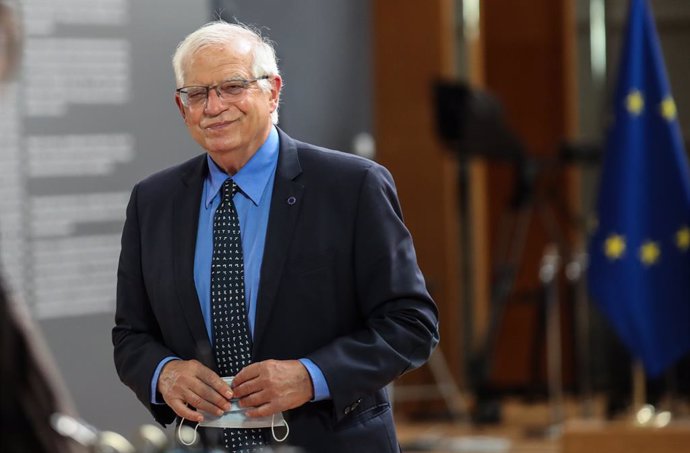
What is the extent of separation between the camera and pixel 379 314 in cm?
234

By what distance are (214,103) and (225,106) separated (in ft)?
0.07

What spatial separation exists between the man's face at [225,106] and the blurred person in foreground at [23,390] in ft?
3.05

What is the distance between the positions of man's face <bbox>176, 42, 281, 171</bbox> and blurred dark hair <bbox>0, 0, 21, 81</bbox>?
76 cm

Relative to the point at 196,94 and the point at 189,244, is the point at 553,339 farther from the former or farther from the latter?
the point at 196,94

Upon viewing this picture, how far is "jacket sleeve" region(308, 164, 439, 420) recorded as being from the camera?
2283 millimetres

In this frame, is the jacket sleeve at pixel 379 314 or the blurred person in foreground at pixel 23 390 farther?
the jacket sleeve at pixel 379 314

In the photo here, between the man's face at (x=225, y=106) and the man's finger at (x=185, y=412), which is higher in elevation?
the man's face at (x=225, y=106)

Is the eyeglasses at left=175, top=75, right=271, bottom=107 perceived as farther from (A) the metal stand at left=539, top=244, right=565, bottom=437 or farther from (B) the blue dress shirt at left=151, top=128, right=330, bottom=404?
(A) the metal stand at left=539, top=244, right=565, bottom=437

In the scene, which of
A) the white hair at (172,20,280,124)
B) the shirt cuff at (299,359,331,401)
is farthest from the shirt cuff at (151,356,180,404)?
the white hair at (172,20,280,124)

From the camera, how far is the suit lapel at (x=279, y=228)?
7.61 ft

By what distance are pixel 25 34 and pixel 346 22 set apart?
2.22m

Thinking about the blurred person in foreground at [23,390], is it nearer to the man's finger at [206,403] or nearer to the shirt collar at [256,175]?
the man's finger at [206,403]

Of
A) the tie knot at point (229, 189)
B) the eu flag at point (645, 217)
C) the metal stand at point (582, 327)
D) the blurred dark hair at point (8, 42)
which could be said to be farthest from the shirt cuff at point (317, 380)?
the metal stand at point (582, 327)

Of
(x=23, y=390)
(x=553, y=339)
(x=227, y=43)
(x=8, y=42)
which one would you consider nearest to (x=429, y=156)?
(x=553, y=339)
